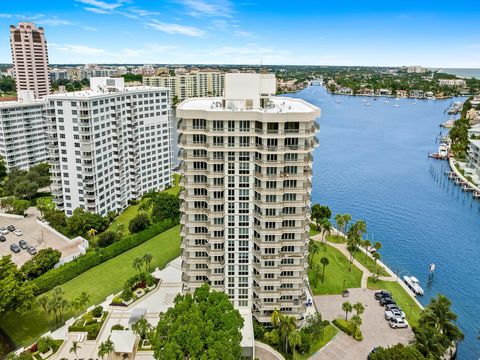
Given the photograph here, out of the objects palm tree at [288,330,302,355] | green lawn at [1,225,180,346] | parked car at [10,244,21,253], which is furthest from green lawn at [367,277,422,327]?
parked car at [10,244,21,253]

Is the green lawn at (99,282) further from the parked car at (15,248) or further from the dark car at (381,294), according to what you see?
the dark car at (381,294)

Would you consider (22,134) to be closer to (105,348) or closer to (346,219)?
(105,348)

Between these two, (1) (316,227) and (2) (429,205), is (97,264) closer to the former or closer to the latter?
(1) (316,227)

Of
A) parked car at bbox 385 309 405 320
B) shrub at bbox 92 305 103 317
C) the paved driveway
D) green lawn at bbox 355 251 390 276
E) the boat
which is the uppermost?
shrub at bbox 92 305 103 317

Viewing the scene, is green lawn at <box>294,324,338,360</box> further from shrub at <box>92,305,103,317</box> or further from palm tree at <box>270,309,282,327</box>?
shrub at <box>92,305,103,317</box>

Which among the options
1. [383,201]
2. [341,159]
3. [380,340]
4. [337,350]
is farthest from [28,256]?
[341,159]

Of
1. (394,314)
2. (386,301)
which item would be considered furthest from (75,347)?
(386,301)
